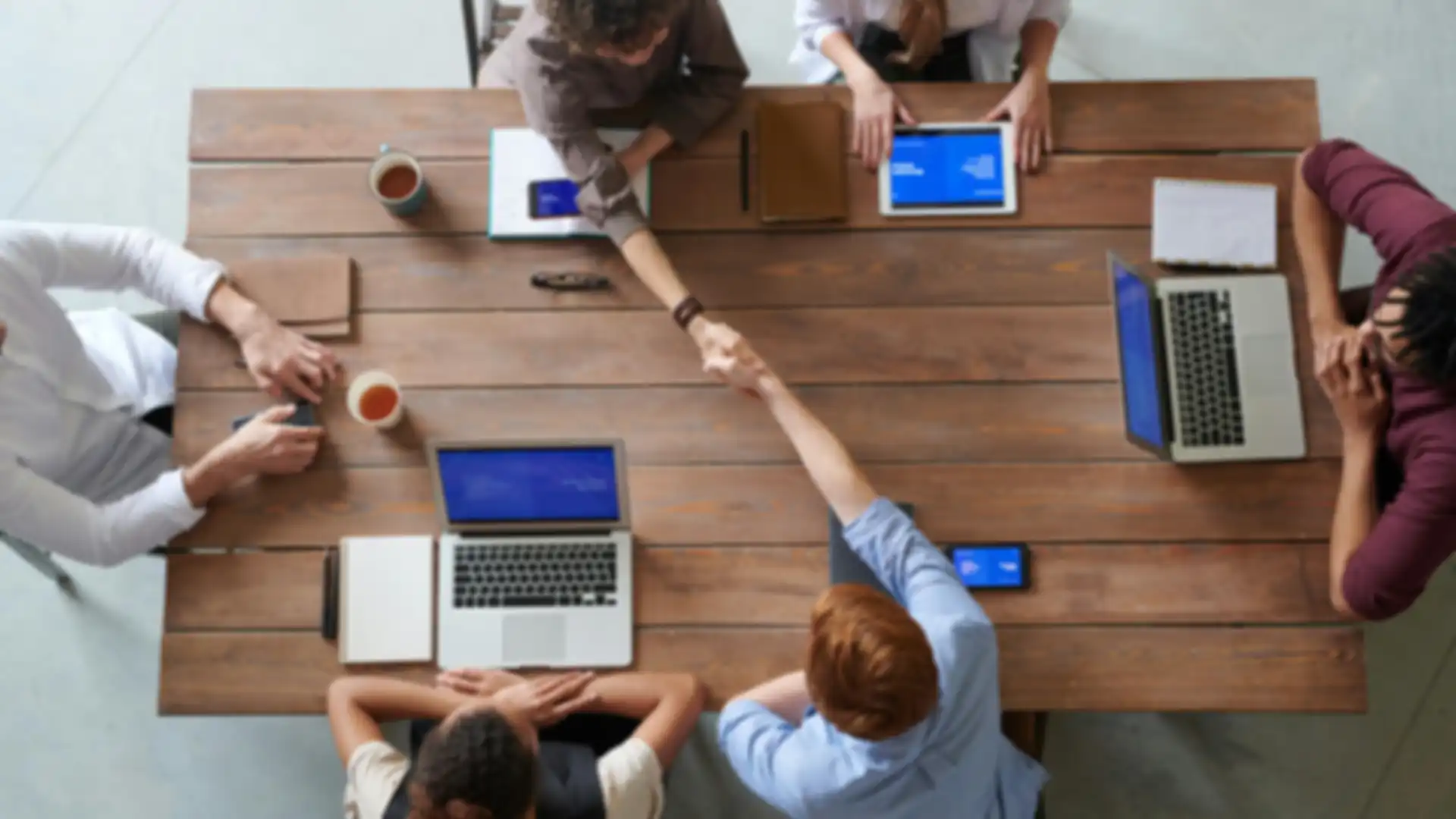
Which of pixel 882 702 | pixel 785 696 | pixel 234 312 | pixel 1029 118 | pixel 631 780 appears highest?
pixel 1029 118

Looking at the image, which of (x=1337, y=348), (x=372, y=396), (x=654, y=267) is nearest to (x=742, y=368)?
(x=654, y=267)

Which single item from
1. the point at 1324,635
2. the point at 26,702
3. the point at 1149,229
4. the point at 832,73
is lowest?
the point at 26,702

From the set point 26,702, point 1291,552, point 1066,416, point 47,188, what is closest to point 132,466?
point 26,702

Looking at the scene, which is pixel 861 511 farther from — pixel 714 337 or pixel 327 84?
pixel 327 84

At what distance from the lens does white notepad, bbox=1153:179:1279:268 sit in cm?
204

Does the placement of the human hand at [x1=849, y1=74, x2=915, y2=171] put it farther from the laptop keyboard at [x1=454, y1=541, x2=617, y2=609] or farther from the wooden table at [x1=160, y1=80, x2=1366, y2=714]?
the laptop keyboard at [x1=454, y1=541, x2=617, y2=609]

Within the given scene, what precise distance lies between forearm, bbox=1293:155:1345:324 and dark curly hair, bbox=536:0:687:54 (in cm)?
118

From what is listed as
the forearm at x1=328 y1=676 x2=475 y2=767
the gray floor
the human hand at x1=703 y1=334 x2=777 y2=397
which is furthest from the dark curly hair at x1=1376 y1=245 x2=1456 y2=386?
the forearm at x1=328 y1=676 x2=475 y2=767

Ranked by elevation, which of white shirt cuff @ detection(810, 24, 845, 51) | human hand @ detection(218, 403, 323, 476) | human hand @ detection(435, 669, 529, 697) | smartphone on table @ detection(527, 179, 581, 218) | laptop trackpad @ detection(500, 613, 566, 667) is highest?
white shirt cuff @ detection(810, 24, 845, 51)

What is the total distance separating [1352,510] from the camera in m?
1.87

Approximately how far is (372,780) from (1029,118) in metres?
1.62

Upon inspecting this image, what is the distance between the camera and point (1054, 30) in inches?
87.8

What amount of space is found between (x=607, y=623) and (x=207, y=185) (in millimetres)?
1116

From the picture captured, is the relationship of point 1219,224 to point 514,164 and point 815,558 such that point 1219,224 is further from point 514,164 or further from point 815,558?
point 514,164
